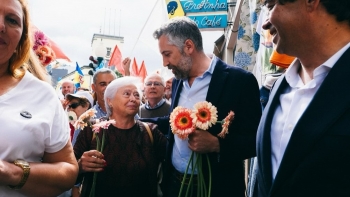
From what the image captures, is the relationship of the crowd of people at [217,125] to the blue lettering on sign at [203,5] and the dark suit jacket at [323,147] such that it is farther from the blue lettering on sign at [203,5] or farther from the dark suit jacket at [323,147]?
the blue lettering on sign at [203,5]

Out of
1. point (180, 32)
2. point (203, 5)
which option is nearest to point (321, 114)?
point (180, 32)

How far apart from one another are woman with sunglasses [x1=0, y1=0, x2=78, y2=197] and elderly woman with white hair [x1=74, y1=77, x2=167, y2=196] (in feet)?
3.40

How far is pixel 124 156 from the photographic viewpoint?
2.88 metres

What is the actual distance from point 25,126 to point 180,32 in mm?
1710

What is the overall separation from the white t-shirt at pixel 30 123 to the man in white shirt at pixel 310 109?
1.01 m

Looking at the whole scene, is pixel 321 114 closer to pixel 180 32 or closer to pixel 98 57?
pixel 180 32

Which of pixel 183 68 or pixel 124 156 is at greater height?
pixel 183 68

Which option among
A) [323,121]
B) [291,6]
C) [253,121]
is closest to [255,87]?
[253,121]

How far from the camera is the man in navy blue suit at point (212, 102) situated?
241 centimetres

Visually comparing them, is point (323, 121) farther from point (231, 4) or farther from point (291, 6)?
point (231, 4)

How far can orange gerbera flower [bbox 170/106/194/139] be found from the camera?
7.47 ft

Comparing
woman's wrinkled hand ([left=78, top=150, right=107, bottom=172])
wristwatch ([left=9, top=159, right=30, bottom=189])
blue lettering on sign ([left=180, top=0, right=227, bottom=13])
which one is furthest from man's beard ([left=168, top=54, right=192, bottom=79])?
blue lettering on sign ([left=180, top=0, right=227, bottom=13])

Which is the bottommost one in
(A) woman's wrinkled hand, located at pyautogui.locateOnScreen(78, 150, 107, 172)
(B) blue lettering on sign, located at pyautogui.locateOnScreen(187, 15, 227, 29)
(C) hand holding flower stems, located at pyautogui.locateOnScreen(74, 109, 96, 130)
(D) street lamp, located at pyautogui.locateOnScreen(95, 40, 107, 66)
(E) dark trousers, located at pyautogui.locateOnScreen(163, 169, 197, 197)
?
(E) dark trousers, located at pyautogui.locateOnScreen(163, 169, 197, 197)

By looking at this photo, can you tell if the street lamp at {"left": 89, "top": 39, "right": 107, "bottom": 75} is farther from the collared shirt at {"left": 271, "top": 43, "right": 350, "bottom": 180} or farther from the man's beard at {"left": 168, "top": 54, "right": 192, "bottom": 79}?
the collared shirt at {"left": 271, "top": 43, "right": 350, "bottom": 180}
